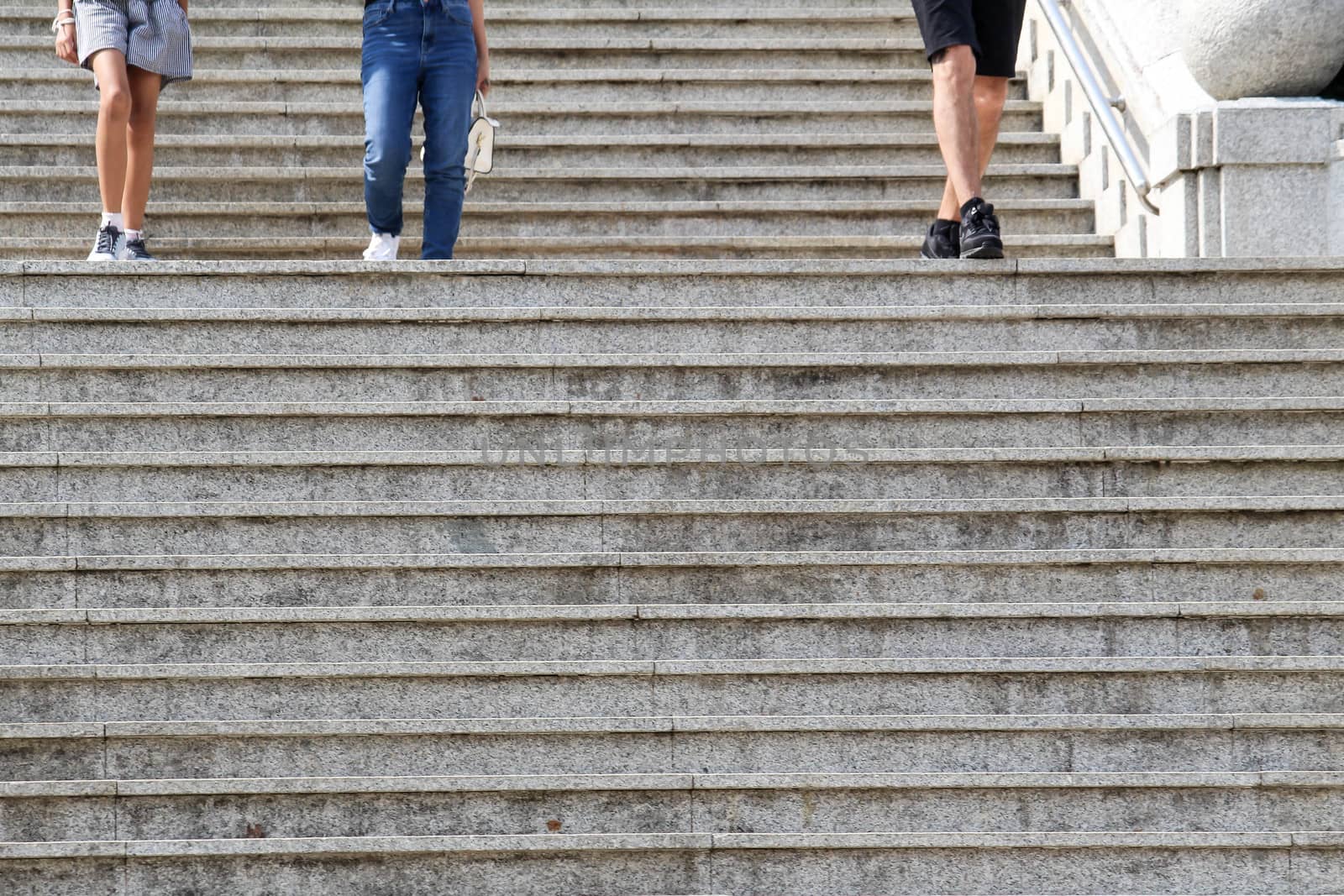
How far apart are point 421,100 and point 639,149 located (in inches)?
73.1

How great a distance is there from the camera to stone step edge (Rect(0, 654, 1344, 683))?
4.75 meters

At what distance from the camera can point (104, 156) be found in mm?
6258

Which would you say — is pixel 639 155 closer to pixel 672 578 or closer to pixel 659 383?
pixel 659 383

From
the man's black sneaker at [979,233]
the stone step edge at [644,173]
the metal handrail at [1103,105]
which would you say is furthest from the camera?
the stone step edge at [644,173]

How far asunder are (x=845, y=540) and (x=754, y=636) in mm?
439

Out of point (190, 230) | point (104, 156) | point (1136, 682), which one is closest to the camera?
point (1136, 682)

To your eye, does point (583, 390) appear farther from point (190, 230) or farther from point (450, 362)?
point (190, 230)

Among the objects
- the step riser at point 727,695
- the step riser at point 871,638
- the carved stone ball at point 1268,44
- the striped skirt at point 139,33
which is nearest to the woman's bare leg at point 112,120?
the striped skirt at point 139,33

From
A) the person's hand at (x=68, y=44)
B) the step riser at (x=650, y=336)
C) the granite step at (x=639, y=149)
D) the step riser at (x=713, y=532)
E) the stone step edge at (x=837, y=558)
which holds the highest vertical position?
the granite step at (x=639, y=149)

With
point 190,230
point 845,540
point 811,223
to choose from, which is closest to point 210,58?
point 190,230

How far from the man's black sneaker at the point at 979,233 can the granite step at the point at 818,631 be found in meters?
1.58

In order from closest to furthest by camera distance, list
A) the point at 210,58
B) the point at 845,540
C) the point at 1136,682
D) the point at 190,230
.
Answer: the point at 1136,682 → the point at 845,540 → the point at 190,230 → the point at 210,58

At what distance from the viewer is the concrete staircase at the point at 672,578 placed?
4.54 meters

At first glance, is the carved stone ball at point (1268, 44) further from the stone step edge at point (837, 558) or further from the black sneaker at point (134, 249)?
→ the black sneaker at point (134, 249)
